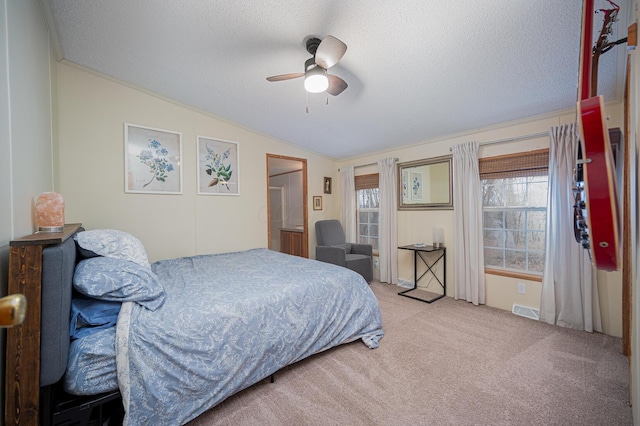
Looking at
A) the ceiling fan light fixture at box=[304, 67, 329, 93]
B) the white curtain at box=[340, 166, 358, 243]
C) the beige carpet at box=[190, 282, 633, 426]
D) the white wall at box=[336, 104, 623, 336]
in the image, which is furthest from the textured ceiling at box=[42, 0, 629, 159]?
the beige carpet at box=[190, 282, 633, 426]

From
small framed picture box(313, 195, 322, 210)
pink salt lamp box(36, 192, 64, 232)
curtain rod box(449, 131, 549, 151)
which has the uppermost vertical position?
curtain rod box(449, 131, 549, 151)

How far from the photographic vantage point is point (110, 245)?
1728mm

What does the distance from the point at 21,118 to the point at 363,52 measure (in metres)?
2.22

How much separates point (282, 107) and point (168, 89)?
4.21 ft

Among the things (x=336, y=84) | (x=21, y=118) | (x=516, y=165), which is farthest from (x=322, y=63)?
(x=516, y=165)

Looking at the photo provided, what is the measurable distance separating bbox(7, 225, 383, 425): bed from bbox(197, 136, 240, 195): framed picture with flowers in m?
1.64

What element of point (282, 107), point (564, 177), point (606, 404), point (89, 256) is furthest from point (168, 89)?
point (606, 404)

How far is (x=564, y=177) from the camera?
8.71ft

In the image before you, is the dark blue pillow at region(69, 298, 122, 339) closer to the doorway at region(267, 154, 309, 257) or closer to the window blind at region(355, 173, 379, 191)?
the doorway at region(267, 154, 309, 257)

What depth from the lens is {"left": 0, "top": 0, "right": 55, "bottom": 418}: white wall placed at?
3.81 ft

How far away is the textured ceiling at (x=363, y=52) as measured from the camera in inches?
68.2

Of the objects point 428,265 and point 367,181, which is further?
point 367,181

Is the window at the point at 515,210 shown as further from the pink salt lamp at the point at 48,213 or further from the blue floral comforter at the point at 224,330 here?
the pink salt lamp at the point at 48,213

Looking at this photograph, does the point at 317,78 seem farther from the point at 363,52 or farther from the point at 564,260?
the point at 564,260
